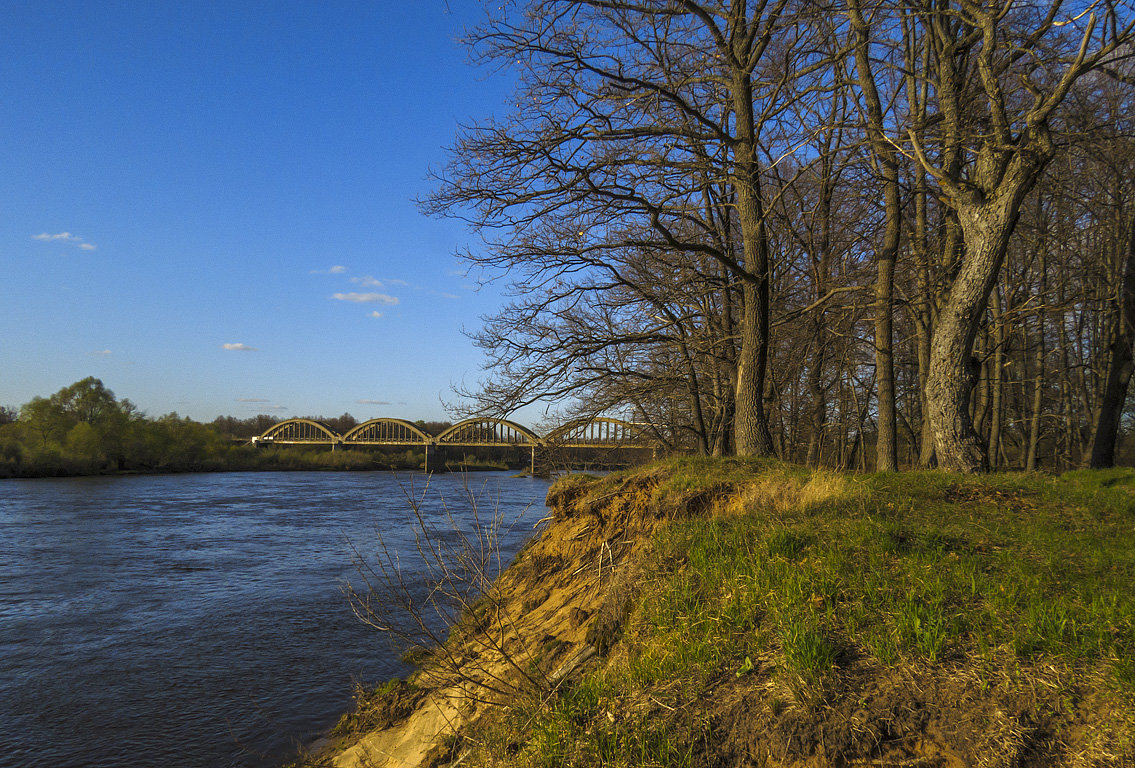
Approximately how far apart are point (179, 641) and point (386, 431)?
300 ft

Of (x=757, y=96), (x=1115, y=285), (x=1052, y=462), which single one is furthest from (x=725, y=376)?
(x=1052, y=462)

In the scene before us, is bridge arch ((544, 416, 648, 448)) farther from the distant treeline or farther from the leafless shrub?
the distant treeline

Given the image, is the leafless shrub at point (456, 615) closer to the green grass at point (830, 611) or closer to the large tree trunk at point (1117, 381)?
the green grass at point (830, 611)

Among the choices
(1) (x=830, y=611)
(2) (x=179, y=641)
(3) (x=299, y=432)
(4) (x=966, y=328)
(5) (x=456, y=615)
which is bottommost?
(2) (x=179, y=641)

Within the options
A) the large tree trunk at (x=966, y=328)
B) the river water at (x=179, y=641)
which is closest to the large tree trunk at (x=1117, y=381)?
the large tree trunk at (x=966, y=328)

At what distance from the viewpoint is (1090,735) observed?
9.27 feet

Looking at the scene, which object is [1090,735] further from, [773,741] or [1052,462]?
[1052,462]

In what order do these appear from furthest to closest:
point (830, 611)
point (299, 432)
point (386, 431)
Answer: point (299, 432), point (386, 431), point (830, 611)

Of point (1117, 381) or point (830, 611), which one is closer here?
point (830, 611)

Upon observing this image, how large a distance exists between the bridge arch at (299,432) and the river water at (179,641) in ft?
251

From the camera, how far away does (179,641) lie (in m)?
10.8

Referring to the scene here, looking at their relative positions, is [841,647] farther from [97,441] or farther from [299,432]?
[299,432]

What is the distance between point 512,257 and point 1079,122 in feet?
32.7

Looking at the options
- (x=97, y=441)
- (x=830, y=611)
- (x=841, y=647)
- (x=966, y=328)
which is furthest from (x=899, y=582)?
(x=97, y=441)
